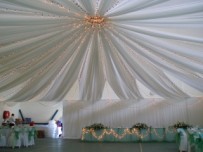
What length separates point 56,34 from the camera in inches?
189

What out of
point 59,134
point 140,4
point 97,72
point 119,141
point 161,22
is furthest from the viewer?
point 59,134

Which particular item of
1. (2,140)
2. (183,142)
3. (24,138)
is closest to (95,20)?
(183,142)

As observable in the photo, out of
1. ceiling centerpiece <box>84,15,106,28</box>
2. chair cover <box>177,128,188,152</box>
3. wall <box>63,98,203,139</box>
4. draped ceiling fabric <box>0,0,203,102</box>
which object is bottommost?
chair cover <box>177,128,188,152</box>

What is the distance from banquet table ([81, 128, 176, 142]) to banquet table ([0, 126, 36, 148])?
3130mm

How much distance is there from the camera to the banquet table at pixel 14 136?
8688 millimetres

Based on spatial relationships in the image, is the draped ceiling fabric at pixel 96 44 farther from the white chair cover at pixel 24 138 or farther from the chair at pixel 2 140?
the chair at pixel 2 140

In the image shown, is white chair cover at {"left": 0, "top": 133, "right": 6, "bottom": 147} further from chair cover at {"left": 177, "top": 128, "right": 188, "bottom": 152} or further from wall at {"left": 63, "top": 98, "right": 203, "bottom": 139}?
chair cover at {"left": 177, "top": 128, "right": 188, "bottom": 152}

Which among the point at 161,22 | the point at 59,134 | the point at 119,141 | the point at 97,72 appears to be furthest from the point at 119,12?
the point at 59,134

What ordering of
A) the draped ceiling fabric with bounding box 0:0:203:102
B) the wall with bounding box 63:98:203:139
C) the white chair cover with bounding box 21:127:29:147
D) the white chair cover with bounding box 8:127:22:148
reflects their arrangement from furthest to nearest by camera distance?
the wall with bounding box 63:98:203:139
the white chair cover with bounding box 21:127:29:147
the white chair cover with bounding box 8:127:22:148
the draped ceiling fabric with bounding box 0:0:203:102

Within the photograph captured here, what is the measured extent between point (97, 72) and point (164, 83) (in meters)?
2.27

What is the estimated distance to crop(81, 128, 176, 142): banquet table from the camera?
1091 centimetres

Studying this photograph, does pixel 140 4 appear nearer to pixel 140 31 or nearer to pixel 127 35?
pixel 140 31

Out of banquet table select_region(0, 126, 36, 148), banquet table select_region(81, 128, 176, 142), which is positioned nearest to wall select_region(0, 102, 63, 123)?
banquet table select_region(81, 128, 176, 142)

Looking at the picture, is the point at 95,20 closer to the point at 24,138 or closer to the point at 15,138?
the point at 15,138
